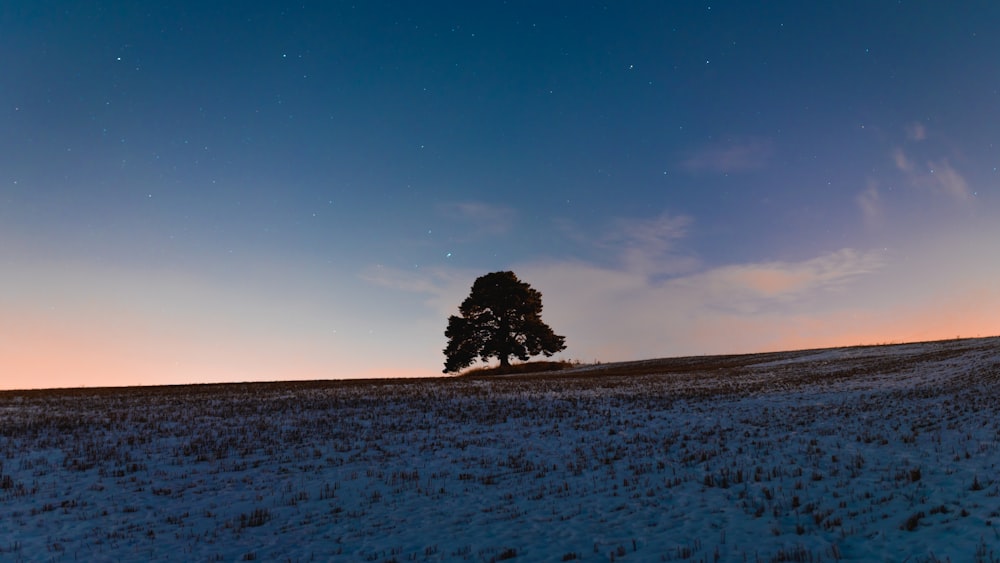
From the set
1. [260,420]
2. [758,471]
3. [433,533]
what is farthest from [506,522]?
[260,420]

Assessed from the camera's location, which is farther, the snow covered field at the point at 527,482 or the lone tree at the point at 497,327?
the lone tree at the point at 497,327

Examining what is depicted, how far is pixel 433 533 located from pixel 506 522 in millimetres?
1441

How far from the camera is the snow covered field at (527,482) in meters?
10.4

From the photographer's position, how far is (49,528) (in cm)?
1258

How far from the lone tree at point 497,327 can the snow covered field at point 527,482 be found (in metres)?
48.6

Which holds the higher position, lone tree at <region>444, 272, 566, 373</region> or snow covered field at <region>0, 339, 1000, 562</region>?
lone tree at <region>444, 272, 566, 373</region>

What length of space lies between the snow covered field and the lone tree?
4857cm

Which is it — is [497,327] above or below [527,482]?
above

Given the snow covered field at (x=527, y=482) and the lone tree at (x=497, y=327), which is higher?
the lone tree at (x=497, y=327)

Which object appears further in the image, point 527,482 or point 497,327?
point 497,327

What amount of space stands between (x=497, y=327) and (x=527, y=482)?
208 feet

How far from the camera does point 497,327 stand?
257ft

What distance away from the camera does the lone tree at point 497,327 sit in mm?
76938

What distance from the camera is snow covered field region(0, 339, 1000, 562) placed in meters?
10.4
